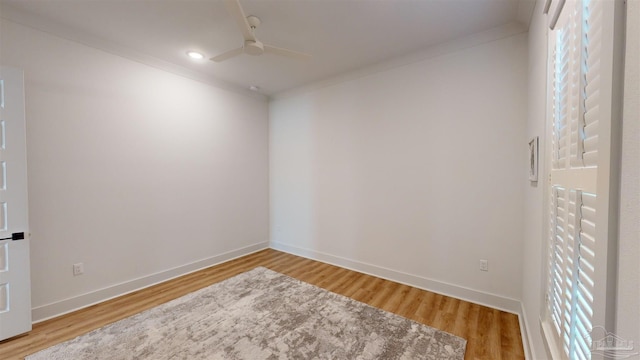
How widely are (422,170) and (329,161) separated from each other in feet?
4.52

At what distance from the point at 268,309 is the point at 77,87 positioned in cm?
296

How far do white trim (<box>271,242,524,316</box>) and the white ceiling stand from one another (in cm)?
265

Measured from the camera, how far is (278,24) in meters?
2.35

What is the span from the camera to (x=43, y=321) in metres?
2.29

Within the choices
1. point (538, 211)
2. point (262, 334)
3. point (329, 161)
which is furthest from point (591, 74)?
point (329, 161)

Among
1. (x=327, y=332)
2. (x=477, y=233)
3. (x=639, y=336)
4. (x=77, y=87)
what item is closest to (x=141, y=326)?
(x=327, y=332)

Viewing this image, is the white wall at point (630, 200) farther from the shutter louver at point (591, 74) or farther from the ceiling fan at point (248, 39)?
the ceiling fan at point (248, 39)

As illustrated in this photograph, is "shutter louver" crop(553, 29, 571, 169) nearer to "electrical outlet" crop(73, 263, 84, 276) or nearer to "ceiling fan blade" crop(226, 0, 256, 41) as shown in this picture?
"ceiling fan blade" crop(226, 0, 256, 41)

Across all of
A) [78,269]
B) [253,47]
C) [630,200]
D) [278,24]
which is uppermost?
[278,24]

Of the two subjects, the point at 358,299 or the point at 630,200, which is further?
the point at 358,299

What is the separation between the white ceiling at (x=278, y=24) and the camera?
209 cm

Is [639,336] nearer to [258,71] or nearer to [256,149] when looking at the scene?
[258,71]

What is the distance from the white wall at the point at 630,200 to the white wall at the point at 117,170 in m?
3.70

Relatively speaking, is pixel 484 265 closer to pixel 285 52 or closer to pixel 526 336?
pixel 526 336
